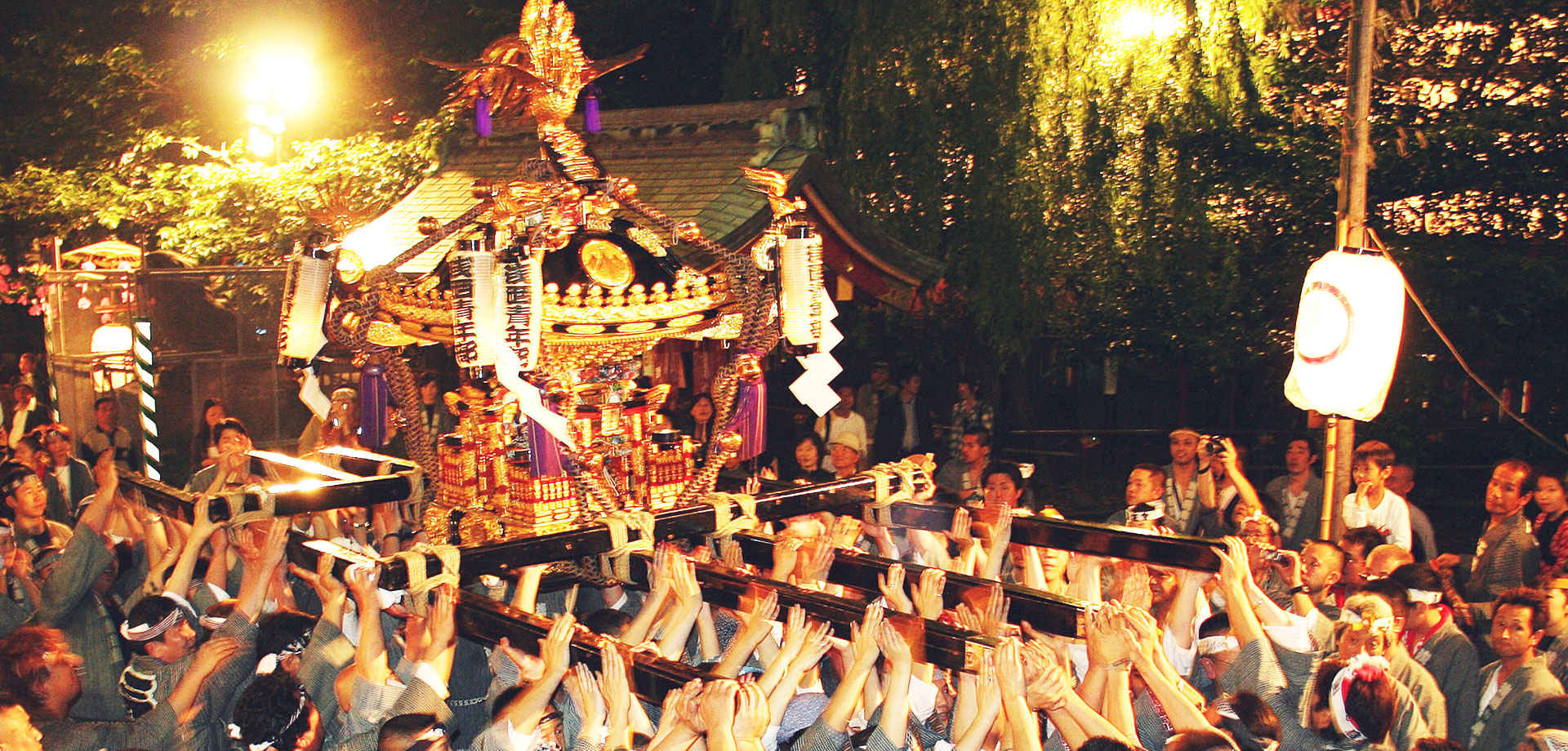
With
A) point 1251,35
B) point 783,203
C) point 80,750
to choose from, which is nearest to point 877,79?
point 1251,35

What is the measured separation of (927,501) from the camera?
4.59 m

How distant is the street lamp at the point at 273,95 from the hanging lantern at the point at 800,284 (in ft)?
20.7

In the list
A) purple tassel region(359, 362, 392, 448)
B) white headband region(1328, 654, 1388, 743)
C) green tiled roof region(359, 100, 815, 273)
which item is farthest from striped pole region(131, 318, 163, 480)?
white headband region(1328, 654, 1388, 743)

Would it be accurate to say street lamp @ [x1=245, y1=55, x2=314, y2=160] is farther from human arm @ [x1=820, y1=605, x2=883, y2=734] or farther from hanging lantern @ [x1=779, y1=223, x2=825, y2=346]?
human arm @ [x1=820, y1=605, x2=883, y2=734]

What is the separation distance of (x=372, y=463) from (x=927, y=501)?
111 inches

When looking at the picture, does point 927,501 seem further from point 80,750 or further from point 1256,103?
point 1256,103

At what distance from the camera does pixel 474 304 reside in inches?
140

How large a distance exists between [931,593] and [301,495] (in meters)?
2.13

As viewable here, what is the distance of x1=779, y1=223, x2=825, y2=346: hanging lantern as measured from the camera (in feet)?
13.5

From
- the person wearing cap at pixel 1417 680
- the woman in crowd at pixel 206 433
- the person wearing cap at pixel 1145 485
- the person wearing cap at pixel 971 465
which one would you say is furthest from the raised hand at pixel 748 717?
the woman in crowd at pixel 206 433

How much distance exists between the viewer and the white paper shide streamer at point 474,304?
3539 millimetres

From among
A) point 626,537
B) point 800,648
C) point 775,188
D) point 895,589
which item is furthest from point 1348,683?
point 775,188

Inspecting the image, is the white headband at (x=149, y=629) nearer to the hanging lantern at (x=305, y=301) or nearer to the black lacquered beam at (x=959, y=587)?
the hanging lantern at (x=305, y=301)

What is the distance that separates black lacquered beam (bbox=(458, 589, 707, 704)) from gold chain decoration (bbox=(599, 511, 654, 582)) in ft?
1.19
